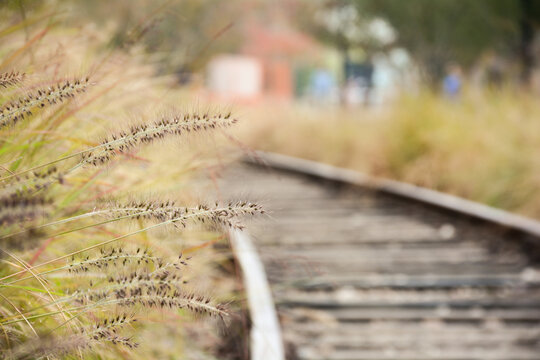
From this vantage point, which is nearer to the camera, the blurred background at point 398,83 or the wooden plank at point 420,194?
the blurred background at point 398,83

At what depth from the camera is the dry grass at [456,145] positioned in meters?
7.75

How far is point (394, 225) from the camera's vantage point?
7.63 meters

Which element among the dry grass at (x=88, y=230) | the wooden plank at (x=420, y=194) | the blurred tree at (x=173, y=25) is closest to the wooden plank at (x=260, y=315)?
the dry grass at (x=88, y=230)

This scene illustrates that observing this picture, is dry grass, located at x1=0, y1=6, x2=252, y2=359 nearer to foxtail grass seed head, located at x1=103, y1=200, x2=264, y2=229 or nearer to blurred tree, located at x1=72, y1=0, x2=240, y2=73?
foxtail grass seed head, located at x1=103, y1=200, x2=264, y2=229

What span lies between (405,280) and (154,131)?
13.8ft

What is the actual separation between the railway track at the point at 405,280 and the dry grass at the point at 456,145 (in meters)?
0.61

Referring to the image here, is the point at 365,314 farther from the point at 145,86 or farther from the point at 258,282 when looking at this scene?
the point at 145,86

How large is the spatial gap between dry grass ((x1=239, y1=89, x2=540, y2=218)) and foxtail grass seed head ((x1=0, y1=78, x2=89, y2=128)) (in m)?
5.41

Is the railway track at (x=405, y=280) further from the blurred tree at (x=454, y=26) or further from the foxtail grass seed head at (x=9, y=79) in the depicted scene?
the blurred tree at (x=454, y=26)

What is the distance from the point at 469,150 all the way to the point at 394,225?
204 cm

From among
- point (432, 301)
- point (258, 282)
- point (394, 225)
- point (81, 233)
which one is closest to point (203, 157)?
point (258, 282)

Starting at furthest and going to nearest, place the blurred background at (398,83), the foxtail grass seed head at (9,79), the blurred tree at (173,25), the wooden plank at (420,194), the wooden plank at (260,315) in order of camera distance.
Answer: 1. the wooden plank at (420,194)
2. the blurred background at (398,83)
3. the blurred tree at (173,25)
4. the wooden plank at (260,315)
5. the foxtail grass seed head at (9,79)

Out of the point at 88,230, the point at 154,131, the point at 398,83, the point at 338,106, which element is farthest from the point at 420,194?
the point at 338,106

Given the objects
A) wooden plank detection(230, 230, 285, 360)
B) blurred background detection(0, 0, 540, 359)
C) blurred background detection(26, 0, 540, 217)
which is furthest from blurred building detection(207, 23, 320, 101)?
wooden plank detection(230, 230, 285, 360)
